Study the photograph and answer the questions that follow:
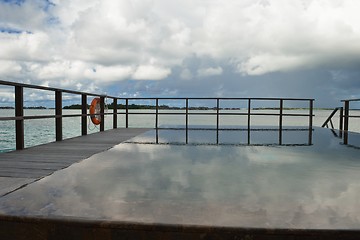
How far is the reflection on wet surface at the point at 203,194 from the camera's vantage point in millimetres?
1179

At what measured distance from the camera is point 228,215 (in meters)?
1.19

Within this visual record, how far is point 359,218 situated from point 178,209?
0.75 metres

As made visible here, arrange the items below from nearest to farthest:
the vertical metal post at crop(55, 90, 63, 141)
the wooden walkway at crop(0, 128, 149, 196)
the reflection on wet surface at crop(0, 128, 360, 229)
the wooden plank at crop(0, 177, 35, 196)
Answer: the reflection on wet surface at crop(0, 128, 360, 229) < the wooden plank at crop(0, 177, 35, 196) < the wooden walkway at crop(0, 128, 149, 196) < the vertical metal post at crop(55, 90, 63, 141)

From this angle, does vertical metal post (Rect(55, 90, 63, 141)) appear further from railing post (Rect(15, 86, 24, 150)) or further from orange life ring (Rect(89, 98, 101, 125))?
orange life ring (Rect(89, 98, 101, 125))

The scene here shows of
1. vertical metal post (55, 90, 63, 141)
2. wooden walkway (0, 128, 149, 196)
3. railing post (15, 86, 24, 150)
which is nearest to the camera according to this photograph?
wooden walkway (0, 128, 149, 196)

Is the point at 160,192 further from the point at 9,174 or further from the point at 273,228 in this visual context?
the point at 9,174

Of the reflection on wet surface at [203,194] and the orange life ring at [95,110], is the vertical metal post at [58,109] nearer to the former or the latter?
the orange life ring at [95,110]

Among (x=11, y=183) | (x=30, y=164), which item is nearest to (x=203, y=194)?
(x=11, y=183)

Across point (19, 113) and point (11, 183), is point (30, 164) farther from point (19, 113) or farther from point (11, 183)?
point (19, 113)

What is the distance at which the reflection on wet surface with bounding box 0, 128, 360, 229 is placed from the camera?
118 cm

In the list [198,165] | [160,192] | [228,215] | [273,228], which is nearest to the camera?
[273,228]

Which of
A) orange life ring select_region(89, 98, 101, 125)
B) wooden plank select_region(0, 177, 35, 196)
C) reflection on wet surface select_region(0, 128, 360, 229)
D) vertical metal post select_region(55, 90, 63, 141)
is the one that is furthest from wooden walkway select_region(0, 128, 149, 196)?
orange life ring select_region(89, 98, 101, 125)

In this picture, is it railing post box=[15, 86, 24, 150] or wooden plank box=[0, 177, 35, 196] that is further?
railing post box=[15, 86, 24, 150]

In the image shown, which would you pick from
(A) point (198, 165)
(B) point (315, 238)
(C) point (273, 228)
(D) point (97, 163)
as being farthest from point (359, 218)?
(D) point (97, 163)
